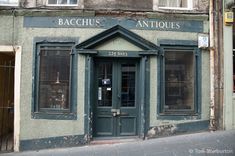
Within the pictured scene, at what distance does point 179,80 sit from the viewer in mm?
8766

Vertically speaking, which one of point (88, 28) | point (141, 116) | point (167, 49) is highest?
point (88, 28)

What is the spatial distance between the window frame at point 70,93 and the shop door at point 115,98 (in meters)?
0.61

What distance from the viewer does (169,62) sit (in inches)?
343

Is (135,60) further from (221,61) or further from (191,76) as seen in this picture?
(221,61)

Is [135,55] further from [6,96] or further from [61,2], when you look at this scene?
[6,96]

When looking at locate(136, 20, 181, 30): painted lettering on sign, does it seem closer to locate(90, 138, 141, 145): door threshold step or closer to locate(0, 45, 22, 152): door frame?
locate(90, 138, 141, 145): door threshold step

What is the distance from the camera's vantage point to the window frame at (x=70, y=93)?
8344 mm

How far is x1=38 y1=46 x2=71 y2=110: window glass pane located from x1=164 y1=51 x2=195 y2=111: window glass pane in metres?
2.76

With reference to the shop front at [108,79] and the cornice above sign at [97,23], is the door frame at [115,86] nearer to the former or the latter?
the shop front at [108,79]

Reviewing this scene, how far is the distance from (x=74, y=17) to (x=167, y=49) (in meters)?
2.66

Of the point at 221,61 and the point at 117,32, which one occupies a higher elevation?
the point at 117,32

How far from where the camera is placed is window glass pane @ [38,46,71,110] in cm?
848

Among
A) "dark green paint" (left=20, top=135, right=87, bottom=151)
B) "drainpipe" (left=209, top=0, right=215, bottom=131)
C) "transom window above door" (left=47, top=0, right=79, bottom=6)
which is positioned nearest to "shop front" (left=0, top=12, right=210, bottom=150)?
"dark green paint" (left=20, top=135, right=87, bottom=151)

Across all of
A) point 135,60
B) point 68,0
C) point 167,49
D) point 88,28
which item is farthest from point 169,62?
point 68,0
